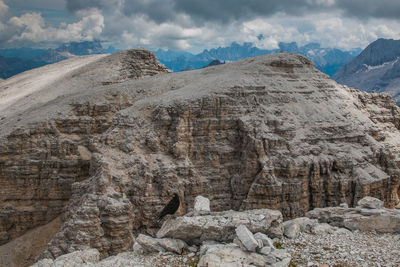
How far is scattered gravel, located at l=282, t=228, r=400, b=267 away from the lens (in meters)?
13.1

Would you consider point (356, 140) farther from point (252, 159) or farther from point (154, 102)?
point (154, 102)

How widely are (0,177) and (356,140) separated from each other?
32.0 metres

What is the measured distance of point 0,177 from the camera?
2711 cm

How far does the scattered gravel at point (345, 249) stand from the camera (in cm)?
1307

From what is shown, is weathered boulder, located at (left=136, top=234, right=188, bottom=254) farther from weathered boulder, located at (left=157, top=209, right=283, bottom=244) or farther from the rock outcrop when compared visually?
the rock outcrop

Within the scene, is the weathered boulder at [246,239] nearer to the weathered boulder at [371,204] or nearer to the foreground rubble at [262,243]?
the foreground rubble at [262,243]

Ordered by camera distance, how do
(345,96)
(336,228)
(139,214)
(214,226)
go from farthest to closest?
(345,96) → (139,214) → (336,228) → (214,226)

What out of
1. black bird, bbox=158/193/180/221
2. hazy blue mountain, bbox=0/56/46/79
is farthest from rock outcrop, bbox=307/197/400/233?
hazy blue mountain, bbox=0/56/46/79

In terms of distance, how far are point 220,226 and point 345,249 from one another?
5619 millimetres

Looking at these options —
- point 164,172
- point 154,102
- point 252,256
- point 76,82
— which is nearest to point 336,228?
point 252,256

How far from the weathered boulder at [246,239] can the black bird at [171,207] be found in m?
11.1

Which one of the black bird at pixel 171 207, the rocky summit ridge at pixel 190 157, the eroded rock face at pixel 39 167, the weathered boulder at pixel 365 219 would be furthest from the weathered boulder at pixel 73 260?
the weathered boulder at pixel 365 219

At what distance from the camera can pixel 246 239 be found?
13305 mm

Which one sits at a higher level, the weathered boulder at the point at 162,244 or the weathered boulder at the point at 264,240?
the weathered boulder at the point at 264,240
